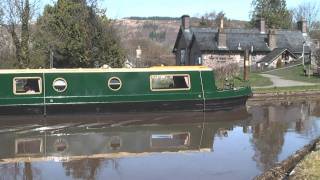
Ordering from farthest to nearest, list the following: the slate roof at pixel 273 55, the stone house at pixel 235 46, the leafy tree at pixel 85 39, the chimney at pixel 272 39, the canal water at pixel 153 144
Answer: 1. the chimney at pixel 272 39
2. the stone house at pixel 235 46
3. the slate roof at pixel 273 55
4. the leafy tree at pixel 85 39
5. the canal water at pixel 153 144

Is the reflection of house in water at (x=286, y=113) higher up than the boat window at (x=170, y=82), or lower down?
lower down

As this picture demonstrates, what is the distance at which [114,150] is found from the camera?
1377 centimetres

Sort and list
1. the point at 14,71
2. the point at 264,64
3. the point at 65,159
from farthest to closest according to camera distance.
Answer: the point at 264,64, the point at 14,71, the point at 65,159

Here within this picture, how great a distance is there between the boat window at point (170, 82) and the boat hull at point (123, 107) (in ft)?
2.07

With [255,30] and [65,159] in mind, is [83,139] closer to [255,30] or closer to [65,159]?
[65,159]

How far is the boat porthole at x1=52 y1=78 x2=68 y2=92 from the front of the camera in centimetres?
2007

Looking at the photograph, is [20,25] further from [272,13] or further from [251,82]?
[272,13]

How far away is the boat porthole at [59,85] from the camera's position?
790 inches

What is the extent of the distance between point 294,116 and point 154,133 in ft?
22.9

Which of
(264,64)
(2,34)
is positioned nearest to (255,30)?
(264,64)

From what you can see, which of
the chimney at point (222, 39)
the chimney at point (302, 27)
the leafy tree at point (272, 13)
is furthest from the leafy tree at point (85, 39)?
the leafy tree at point (272, 13)

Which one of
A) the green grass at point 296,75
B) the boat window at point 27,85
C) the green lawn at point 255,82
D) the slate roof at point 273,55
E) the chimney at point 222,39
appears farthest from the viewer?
the chimney at point 222,39

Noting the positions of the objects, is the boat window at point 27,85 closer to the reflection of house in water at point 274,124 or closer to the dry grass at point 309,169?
the reflection of house in water at point 274,124

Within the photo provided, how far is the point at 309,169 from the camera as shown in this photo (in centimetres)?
925
